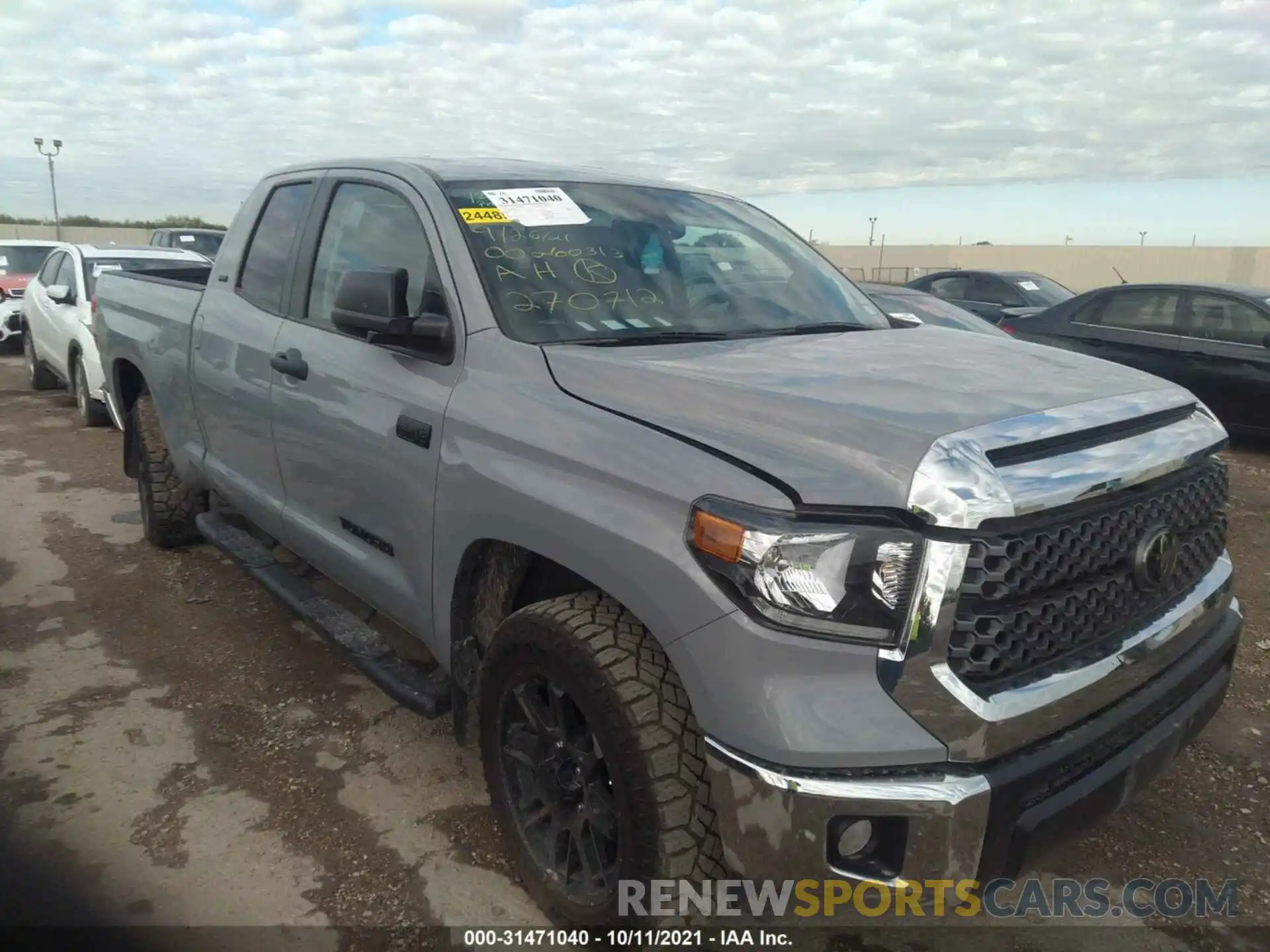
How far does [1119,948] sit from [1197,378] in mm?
7298

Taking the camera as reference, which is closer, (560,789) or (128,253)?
(560,789)

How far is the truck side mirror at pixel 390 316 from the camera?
2.66m

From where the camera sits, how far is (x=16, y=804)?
3035mm

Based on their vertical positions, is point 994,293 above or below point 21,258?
below

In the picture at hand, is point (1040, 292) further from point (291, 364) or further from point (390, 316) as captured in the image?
point (390, 316)

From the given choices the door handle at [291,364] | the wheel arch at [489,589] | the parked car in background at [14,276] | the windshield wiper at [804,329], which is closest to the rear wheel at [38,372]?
the parked car in background at [14,276]

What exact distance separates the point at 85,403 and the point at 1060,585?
9341mm

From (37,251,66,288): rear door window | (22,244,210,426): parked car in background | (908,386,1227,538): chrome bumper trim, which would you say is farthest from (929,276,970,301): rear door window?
(908,386,1227,538): chrome bumper trim

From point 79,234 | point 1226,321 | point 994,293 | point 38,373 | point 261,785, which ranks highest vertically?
point 79,234

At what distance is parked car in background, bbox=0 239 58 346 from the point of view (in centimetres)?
1407

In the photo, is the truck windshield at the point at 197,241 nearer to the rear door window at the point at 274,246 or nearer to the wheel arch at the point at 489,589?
the rear door window at the point at 274,246

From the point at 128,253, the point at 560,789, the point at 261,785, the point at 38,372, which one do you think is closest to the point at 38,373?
the point at 38,372

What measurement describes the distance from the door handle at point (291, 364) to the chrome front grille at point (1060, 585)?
7.86 feet

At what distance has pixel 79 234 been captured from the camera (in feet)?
133
